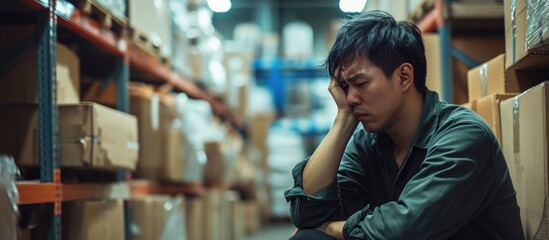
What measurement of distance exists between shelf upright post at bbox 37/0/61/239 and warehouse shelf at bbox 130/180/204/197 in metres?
1.67

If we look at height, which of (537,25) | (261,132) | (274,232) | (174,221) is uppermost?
(537,25)

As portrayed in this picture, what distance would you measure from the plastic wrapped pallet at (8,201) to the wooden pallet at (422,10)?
298cm

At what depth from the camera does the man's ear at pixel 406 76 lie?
2465 millimetres

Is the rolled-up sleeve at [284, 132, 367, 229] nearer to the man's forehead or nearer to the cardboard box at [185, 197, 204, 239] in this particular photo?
the man's forehead

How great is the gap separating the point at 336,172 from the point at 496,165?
1.92ft

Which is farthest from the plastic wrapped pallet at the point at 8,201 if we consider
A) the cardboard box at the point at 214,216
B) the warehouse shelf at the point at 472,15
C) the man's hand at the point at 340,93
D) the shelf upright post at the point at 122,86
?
the cardboard box at the point at 214,216

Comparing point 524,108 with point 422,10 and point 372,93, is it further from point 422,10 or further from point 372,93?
point 422,10

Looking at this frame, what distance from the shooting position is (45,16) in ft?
10.8

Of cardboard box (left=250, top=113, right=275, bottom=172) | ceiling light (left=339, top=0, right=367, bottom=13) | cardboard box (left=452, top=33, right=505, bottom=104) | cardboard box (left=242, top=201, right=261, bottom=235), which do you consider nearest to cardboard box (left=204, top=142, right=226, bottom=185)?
cardboard box (left=242, top=201, right=261, bottom=235)

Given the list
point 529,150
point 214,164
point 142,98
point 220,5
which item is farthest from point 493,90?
point 220,5

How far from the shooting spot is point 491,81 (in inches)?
127

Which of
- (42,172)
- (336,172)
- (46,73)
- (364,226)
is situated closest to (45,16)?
(46,73)

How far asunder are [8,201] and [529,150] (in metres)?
2.01

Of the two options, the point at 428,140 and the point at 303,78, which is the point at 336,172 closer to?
the point at 428,140
